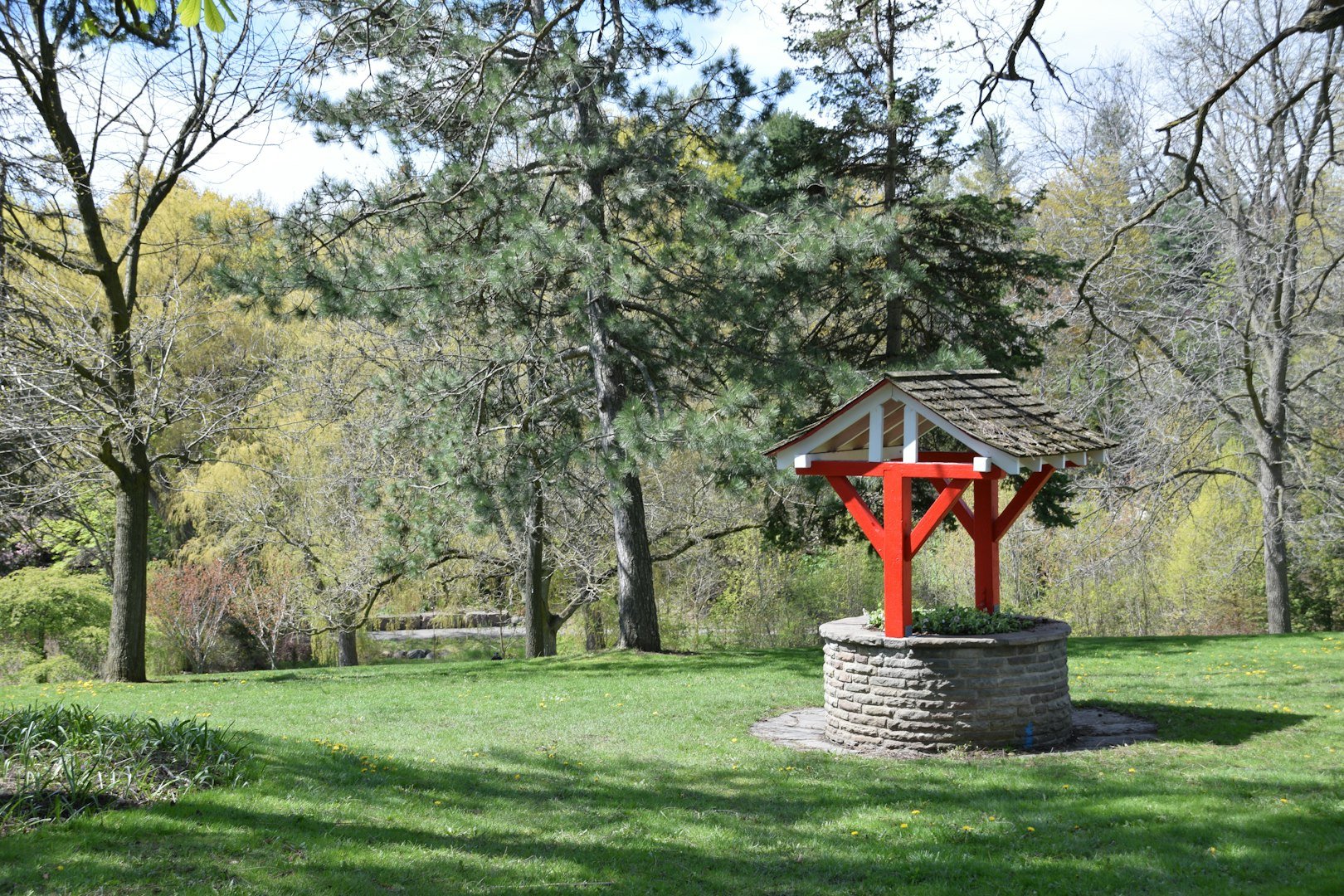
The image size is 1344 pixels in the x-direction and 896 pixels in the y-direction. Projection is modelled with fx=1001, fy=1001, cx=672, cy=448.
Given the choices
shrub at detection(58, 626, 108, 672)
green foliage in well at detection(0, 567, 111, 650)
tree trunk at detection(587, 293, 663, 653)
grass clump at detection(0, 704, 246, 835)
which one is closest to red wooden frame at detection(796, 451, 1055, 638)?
grass clump at detection(0, 704, 246, 835)

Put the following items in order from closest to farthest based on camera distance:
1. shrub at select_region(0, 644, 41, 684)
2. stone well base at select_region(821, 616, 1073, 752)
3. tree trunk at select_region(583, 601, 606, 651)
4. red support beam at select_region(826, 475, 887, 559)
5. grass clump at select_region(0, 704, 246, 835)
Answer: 1. grass clump at select_region(0, 704, 246, 835)
2. stone well base at select_region(821, 616, 1073, 752)
3. red support beam at select_region(826, 475, 887, 559)
4. shrub at select_region(0, 644, 41, 684)
5. tree trunk at select_region(583, 601, 606, 651)

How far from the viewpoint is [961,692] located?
7711 millimetres

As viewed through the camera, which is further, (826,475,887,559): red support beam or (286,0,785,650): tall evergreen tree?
(286,0,785,650): tall evergreen tree

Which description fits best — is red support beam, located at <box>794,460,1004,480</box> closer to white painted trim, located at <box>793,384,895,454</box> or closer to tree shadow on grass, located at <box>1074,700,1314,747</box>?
white painted trim, located at <box>793,384,895,454</box>

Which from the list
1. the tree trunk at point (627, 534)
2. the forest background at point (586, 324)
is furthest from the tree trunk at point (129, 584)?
the tree trunk at point (627, 534)

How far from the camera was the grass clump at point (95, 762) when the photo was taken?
5.21m

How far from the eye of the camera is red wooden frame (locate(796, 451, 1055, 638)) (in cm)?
786

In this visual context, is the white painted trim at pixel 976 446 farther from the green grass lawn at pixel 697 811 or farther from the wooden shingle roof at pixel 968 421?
the green grass lawn at pixel 697 811

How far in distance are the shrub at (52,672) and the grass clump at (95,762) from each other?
1021 cm

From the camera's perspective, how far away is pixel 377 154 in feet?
41.6

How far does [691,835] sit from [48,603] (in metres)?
14.0

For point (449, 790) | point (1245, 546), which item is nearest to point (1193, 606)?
point (1245, 546)

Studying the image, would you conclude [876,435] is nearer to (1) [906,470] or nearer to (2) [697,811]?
(1) [906,470]

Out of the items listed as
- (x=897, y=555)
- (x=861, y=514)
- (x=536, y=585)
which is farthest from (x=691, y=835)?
(x=536, y=585)
